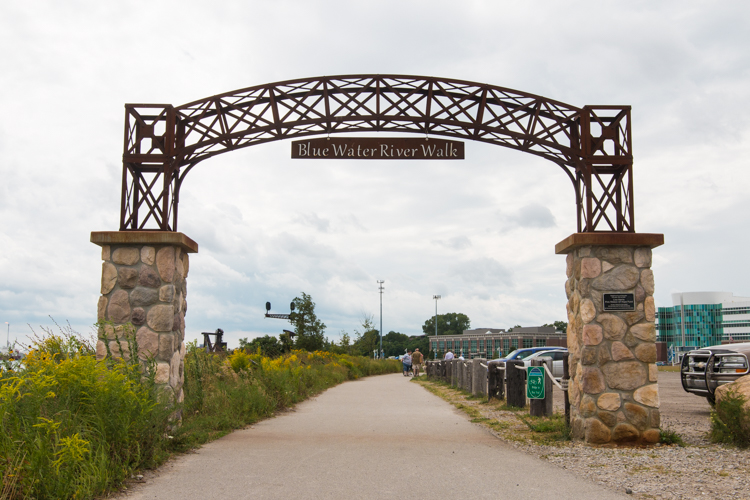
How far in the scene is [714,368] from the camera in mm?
11938

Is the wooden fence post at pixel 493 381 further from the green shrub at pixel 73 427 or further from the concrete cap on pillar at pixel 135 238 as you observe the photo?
the green shrub at pixel 73 427

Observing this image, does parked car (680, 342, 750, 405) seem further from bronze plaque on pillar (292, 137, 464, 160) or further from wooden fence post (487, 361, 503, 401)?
bronze plaque on pillar (292, 137, 464, 160)

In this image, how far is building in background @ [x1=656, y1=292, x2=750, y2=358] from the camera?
121 metres

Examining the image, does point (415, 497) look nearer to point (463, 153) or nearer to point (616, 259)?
point (616, 259)

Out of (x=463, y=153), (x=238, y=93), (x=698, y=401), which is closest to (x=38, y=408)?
(x=238, y=93)

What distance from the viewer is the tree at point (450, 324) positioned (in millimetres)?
148625

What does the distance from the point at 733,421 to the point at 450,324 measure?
14350 cm

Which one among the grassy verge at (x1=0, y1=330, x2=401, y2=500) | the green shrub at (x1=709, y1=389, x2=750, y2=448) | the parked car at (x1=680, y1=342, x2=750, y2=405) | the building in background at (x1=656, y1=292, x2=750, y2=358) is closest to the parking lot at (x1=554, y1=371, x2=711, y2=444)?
the green shrub at (x1=709, y1=389, x2=750, y2=448)

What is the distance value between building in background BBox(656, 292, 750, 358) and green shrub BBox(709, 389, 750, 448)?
123965mm

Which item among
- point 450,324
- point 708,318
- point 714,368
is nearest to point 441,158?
point 714,368

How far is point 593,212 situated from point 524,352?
53.0 ft

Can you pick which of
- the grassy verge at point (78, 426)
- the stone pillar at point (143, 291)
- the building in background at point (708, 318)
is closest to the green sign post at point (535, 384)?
the grassy verge at point (78, 426)

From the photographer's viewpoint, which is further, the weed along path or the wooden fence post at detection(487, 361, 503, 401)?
the wooden fence post at detection(487, 361, 503, 401)

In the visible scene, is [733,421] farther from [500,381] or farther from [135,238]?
[135,238]
